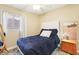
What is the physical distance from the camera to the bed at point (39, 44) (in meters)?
1.56

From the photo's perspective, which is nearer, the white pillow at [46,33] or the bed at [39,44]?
the bed at [39,44]

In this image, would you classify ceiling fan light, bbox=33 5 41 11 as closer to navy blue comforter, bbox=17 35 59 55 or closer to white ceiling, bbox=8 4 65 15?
white ceiling, bbox=8 4 65 15

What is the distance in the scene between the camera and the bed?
1562 millimetres

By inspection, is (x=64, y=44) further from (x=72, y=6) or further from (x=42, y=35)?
(x=72, y=6)

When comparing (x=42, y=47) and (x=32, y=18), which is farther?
(x=32, y=18)

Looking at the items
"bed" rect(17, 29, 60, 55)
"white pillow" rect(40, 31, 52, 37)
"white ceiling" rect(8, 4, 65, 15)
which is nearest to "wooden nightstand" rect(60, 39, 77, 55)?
"bed" rect(17, 29, 60, 55)

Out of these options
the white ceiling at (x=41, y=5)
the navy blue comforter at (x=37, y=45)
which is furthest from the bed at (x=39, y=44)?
the white ceiling at (x=41, y=5)

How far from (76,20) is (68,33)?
0.72 ft

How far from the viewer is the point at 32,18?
1713 mm

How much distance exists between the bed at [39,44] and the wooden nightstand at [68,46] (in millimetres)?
86

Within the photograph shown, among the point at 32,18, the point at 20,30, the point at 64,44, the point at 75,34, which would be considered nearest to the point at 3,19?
the point at 20,30

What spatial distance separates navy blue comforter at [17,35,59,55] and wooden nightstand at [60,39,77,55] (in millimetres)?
94

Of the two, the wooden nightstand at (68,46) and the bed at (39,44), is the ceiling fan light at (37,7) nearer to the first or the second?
the bed at (39,44)

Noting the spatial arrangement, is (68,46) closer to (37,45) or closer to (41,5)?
(37,45)
